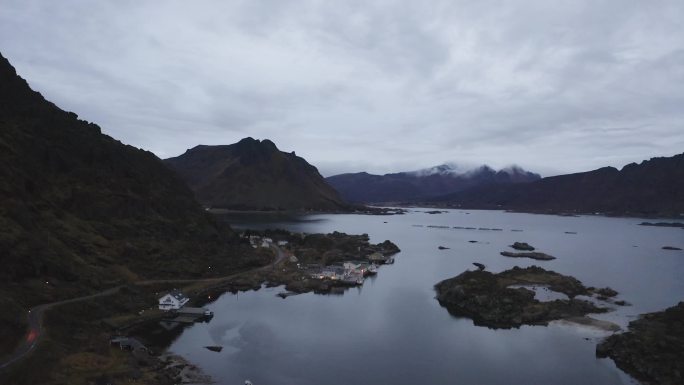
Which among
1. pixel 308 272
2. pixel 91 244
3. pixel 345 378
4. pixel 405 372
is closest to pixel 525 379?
pixel 405 372

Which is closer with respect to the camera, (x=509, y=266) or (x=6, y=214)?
(x=6, y=214)

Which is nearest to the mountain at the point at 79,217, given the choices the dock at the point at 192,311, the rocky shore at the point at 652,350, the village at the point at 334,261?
the dock at the point at 192,311

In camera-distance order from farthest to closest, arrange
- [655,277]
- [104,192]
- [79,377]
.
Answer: [655,277]
[104,192]
[79,377]

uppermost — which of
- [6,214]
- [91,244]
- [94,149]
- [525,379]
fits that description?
[94,149]

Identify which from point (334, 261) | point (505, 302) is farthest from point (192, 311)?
point (334, 261)

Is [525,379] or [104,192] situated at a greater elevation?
[104,192]

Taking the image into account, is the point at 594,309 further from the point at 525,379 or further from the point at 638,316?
the point at 525,379
